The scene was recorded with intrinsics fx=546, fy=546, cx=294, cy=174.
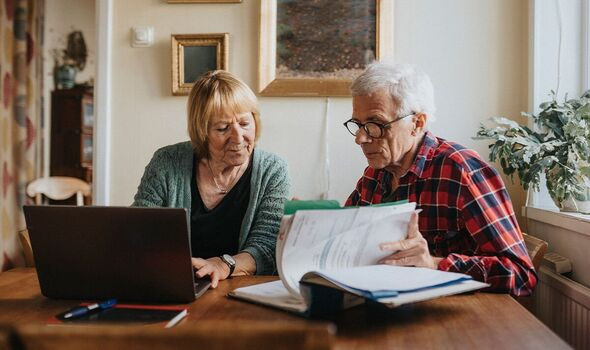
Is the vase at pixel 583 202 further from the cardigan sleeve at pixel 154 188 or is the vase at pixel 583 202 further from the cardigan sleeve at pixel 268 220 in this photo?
the cardigan sleeve at pixel 154 188

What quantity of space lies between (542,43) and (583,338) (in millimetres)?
1139

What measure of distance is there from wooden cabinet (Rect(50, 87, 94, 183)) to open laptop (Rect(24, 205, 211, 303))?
3705 mm

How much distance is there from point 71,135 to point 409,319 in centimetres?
422

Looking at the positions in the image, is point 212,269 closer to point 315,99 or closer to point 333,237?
point 333,237

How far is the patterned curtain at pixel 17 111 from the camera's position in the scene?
397cm

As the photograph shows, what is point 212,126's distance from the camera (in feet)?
5.59

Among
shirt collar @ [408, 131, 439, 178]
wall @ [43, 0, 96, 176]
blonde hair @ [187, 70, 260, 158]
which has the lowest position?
shirt collar @ [408, 131, 439, 178]

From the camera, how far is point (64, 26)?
4863mm

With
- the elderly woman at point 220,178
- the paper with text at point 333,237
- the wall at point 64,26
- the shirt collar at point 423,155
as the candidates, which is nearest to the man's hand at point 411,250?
the paper with text at point 333,237

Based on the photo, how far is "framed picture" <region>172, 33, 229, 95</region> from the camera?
2.39 meters

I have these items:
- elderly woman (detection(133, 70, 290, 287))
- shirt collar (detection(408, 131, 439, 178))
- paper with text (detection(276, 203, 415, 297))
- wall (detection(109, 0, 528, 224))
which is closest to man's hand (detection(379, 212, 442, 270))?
paper with text (detection(276, 203, 415, 297))

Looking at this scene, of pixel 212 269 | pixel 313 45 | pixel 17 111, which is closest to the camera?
pixel 212 269

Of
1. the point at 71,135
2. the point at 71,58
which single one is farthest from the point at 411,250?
the point at 71,58

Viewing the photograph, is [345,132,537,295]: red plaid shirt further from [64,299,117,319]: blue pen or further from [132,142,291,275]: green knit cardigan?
[64,299,117,319]: blue pen
